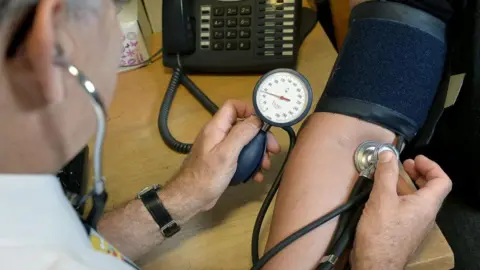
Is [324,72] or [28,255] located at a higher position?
[28,255]

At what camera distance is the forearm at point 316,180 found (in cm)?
84

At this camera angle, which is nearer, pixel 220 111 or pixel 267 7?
pixel 220 111

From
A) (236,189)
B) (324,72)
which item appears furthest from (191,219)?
(324,72)

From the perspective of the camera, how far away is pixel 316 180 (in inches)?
34.2

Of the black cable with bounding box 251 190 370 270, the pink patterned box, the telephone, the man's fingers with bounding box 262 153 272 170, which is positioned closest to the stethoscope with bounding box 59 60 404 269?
the black cable with bounding box 251 190 370 270

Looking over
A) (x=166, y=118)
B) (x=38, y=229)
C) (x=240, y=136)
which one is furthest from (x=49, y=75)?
(x=166, y=118)

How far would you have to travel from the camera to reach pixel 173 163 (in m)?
1.00

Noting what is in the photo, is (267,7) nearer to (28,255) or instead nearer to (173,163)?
(173,163)

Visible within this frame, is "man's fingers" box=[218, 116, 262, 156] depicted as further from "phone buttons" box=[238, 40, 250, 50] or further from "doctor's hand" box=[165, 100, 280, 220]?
"phone buttons" box=[238, 40, 250, 50]

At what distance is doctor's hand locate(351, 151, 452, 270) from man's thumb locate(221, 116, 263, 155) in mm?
200

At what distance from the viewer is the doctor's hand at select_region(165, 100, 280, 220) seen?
0.89 metres

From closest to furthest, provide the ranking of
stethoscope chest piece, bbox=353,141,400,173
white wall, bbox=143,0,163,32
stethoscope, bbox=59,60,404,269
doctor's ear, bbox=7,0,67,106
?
doctor's ear, bbox=7,0,67,106 < stethoscope, bbox=59,60,404,269 < stethoscope chest piece, bbox=353,141,400,173 < white wall, bbox=143,0,163,32

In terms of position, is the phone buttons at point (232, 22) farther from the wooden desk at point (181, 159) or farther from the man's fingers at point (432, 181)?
the man's fingers at point (432, 181)

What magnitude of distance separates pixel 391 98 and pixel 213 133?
29cm
